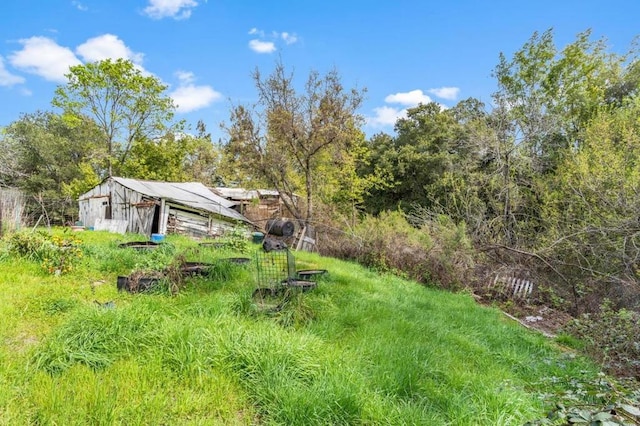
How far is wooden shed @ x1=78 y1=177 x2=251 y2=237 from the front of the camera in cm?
1302

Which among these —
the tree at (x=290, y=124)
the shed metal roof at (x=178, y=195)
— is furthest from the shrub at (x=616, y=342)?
the shed metal roof at (x=178, y=195)

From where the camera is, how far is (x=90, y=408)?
2.02 m

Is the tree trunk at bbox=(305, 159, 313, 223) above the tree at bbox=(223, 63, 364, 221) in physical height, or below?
below

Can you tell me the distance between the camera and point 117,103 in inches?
864

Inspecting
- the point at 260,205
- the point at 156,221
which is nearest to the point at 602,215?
the point at 156,221

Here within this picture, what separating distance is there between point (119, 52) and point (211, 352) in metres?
24.6

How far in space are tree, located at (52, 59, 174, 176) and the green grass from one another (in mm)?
21211

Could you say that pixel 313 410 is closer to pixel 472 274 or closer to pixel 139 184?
pixel 472 274

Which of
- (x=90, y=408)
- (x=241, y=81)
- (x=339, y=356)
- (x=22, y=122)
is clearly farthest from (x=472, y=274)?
(x=22, y=122)

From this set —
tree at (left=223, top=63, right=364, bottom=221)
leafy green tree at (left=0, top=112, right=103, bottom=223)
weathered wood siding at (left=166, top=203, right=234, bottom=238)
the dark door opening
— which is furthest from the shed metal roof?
leafy green tree at (left=0, top=112, right=103, bottom=223)

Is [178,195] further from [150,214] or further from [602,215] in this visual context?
[602,215]

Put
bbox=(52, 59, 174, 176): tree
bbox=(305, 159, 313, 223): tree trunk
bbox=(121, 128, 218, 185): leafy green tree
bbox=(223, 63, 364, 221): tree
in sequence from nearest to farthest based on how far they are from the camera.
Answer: bbox=(223, 63, 364, 221): tree, bbox=(305, 159, 313, 223): tree trunk, bbox=(52, 59, 174, 176): tree, bbox=(121, 128, 218, 185): leafy green tree

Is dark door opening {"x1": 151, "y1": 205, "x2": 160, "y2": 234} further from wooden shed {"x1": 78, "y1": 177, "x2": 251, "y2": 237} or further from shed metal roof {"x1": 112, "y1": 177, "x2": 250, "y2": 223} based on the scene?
shed metal roof {"x1": 112, "y1": 177, "x2": 250, "y2": 223}

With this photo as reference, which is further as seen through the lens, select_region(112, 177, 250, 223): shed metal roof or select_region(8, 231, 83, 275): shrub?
select_region(112, 177, 250, 223): shed metal roof
